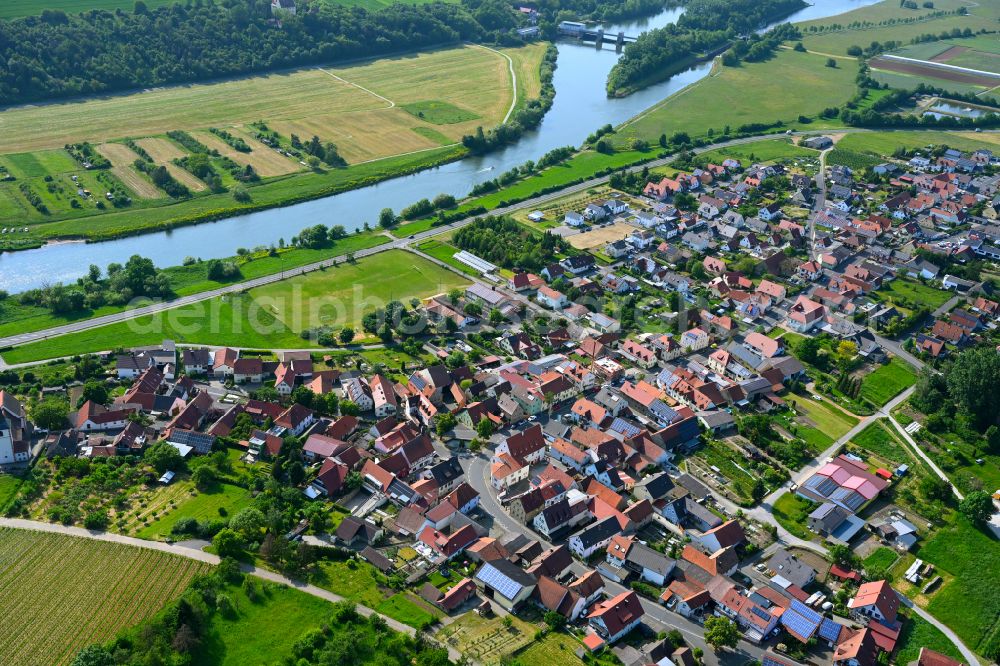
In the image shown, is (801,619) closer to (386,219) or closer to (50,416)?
(50,416)

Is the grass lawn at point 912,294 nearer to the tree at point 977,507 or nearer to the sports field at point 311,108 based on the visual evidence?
the tree at point 977,507

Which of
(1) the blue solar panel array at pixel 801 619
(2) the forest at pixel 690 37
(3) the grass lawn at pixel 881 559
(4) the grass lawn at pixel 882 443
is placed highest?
(2) the forest at pixel 690 37

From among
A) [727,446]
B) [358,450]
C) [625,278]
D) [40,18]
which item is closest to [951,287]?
[625,278]

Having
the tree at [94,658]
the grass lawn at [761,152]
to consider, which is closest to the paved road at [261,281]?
the grass lawn at [761,152]

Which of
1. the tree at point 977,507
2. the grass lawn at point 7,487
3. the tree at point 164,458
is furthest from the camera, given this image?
the tree at point 164,458

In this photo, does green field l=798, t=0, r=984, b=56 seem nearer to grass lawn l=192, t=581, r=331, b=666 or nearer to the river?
the river

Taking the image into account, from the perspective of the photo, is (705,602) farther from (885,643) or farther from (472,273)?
(472,273)
